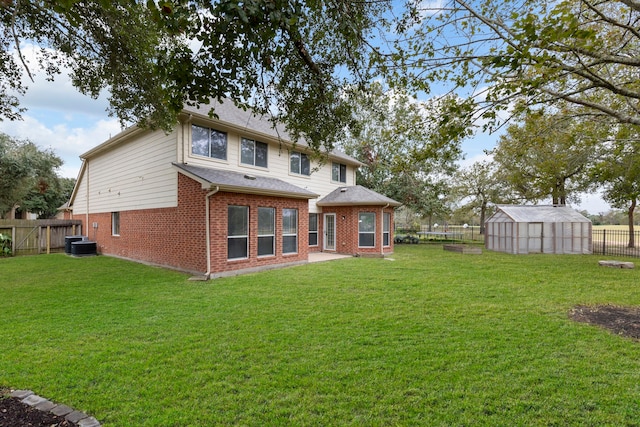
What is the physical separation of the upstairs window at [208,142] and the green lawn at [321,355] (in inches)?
198

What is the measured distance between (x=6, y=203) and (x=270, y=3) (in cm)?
2779

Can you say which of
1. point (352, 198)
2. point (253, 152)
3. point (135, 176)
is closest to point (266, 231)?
point (253, 152)

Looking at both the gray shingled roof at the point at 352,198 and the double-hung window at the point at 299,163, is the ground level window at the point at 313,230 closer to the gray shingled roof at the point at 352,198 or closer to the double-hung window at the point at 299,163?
the gray shingled roof at the point at 352,198

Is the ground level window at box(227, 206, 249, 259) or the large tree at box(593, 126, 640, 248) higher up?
the large tree at box(593, 126, 640, 248)

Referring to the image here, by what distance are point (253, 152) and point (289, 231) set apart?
139 inches

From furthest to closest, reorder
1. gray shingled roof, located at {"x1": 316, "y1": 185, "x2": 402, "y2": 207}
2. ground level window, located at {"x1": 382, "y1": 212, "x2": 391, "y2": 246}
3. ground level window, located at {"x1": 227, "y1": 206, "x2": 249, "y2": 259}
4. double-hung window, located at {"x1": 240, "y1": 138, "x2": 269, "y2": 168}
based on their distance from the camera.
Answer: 1. ground level window, located at {"x1": 382, "y1": 212, "x2": 391, "y2": 246}
2. gray shingled roof, located at {"x1": 316, "y1": 185, "x2": 402, "y2": 207}
3. double-hung window, located at {"x1": 240, "y1": 138, "x2": 269, "y2": 168}
4. ground level window, located at {"x1": 227, "y1": 206, "x2": 249, "y2": 259}

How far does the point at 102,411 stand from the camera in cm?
273

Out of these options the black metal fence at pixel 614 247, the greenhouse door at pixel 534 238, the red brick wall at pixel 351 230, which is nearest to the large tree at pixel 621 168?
the black metal fence at pixel 614 247

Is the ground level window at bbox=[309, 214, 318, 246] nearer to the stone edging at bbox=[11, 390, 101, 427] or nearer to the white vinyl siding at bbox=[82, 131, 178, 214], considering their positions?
the white vinyl siding at bbox=[82, 131, 178, 214]

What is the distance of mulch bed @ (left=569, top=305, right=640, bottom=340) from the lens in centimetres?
475

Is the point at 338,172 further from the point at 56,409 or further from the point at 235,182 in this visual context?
the point at 56,409

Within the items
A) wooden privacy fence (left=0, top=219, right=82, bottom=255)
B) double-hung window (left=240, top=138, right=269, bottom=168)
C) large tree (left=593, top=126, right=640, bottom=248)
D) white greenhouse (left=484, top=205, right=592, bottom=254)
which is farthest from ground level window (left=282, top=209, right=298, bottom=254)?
wooden privacy fence (left=0, top=219, right=82, bottom=255)

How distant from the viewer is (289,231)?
11672 millimetres

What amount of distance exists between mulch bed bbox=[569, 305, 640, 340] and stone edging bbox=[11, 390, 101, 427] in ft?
22.8
